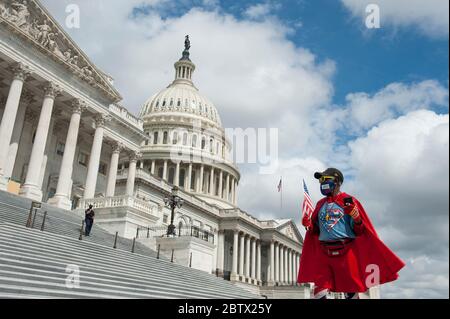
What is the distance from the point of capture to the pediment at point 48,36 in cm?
2792

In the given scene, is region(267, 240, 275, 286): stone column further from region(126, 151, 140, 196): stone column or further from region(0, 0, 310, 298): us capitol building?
region(126, 151, 140, 196): stone column

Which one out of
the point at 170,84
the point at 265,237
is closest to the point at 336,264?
the point at 265,237

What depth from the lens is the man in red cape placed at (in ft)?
16.5

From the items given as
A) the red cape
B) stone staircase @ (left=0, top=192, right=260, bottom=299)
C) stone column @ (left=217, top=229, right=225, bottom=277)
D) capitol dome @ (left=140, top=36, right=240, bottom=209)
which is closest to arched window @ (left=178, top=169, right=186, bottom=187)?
capitol dome @ (left=140, top=36, right=240, bottom=209)

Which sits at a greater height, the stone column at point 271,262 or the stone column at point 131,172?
the stone column at point 131,172

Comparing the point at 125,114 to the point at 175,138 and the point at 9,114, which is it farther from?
the point at 175,138

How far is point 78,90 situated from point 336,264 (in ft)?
106

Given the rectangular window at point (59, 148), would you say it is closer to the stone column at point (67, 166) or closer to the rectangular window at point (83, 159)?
the rectangular window at point (83, 159)

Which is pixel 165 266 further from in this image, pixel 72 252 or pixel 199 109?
pixel 199 109

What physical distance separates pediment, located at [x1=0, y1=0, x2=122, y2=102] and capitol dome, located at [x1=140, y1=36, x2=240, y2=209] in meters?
41.9

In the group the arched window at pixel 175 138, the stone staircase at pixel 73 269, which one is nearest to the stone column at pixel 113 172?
the stone staircase at pixel 73 269

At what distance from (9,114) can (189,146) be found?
60.4 meters

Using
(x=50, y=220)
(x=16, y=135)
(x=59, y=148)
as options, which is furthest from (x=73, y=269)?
(x=59, y=148)

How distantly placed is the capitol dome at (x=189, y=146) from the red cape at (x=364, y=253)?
69941mm
